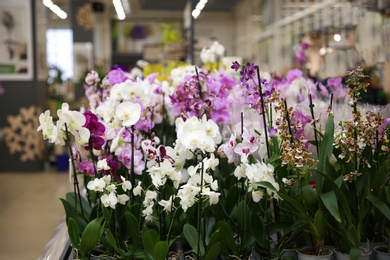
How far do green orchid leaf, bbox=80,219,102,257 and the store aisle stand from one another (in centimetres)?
171

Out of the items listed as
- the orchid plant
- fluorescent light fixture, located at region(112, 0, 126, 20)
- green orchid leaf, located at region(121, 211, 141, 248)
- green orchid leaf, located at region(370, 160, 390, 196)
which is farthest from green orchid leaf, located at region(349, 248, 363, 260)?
fluorescent light fixture, located at region(112, 0, 126, 20)

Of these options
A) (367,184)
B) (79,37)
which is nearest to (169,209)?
(367,184)

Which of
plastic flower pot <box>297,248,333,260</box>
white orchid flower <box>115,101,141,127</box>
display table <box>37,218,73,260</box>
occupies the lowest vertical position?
display table <box>37,218,73,260</box>

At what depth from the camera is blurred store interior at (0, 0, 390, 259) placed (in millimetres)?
5059

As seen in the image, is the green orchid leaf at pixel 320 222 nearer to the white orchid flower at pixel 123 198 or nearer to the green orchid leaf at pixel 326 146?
the green orchid leaf at pixel 326 146

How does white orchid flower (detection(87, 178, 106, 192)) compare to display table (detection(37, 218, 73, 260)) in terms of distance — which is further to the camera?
display table (detection(37, 218, 73, 260))

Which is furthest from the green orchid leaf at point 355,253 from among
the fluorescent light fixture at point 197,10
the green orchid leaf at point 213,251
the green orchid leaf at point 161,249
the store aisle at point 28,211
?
the store aisle at point 28,211

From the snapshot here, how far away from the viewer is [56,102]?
30.7ft

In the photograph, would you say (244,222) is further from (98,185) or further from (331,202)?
(98,185)

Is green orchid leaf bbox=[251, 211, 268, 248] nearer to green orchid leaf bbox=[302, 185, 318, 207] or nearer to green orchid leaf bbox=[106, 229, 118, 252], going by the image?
green orchid leaf bbox=[302, 185, 318, 207]

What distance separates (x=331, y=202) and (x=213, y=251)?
328mm

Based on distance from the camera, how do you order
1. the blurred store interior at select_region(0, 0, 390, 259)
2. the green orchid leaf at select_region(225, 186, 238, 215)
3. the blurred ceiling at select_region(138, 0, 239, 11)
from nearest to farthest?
the green orchid leaf at select_region(225, 186, 238, 215) < the blurred store interior at select_region(0, 0, 390, 259) < the blurred ceiling at select_region(138, 0, 239, 11)

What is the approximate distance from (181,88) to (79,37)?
1239cm

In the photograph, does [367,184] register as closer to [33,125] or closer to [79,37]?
[33,125]
